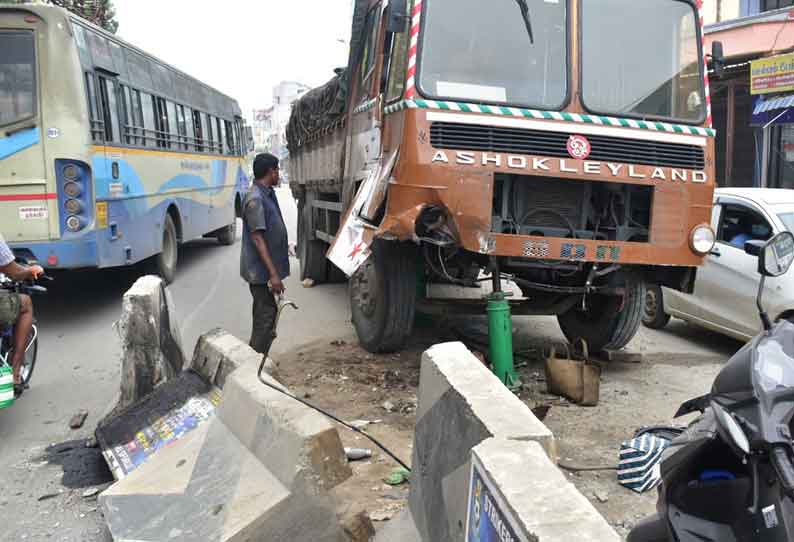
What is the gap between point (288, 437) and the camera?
2.97 metres

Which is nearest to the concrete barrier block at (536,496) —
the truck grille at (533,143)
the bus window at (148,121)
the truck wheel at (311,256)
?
the truck grille at (533,143)

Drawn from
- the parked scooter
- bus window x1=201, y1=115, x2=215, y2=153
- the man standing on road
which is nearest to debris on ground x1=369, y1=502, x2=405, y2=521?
the parked scooter

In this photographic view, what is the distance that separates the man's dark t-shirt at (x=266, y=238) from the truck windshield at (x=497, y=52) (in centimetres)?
148

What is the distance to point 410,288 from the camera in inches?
228

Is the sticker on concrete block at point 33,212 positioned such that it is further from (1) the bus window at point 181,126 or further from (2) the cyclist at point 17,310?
(1) the bus window at point 181,126

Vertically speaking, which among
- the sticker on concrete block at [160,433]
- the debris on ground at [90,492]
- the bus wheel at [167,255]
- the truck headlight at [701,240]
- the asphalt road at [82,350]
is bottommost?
the debris on ground at [90,492]

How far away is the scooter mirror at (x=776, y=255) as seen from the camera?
2.41 metres

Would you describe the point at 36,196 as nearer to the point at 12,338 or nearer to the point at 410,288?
the point at 12,338

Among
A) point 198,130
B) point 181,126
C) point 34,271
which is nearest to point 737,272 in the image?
point 34,271

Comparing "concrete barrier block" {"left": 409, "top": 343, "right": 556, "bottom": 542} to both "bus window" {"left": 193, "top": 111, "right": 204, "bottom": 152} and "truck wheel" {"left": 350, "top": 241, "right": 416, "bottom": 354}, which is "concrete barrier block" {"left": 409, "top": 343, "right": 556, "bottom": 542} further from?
"bus window" {"left": 193, "top": 111, "right": 204, "bottom": 152}

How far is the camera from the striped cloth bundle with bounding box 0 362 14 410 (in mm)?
4590

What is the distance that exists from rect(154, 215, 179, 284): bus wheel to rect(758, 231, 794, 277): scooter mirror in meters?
8.85

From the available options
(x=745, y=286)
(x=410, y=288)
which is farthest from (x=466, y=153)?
(x=745, y=286)

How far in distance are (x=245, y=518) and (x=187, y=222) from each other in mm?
9279
